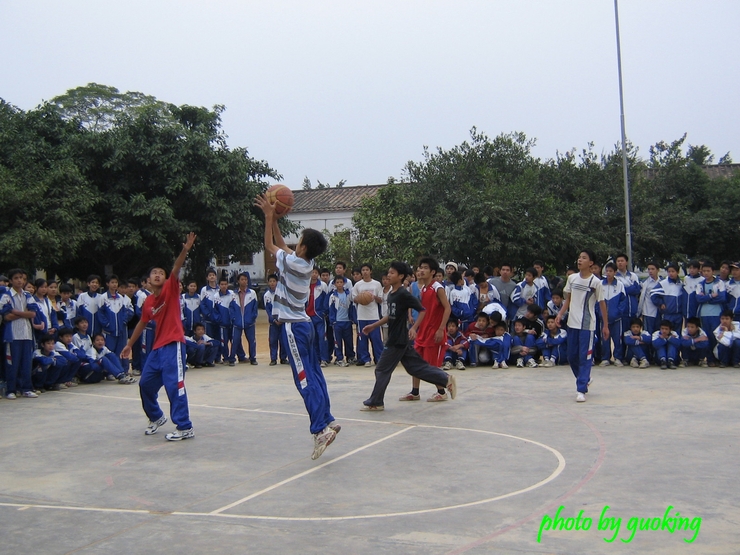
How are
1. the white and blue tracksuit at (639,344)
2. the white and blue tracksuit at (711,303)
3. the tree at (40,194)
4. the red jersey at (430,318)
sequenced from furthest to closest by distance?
the tree at (40,194) → the white and blue tracksuit at (639,344) → the white and blue tracksuit at (711,303) → the red jersey at (430,318)

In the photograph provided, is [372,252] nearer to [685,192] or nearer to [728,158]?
[685,192]

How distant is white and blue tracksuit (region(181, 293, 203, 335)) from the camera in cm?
1435

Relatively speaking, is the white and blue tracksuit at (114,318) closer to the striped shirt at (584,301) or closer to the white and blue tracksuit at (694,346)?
the striped shirt at (584,301)

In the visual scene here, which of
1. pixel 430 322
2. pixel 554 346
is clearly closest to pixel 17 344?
pixel 430 322

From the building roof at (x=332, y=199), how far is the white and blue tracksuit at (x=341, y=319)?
23.4 metres

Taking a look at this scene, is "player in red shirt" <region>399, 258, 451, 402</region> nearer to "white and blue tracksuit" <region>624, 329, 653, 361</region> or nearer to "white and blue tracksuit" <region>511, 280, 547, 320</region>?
"white and blue tracksuit" <region>511, 280, 547, 320</region>

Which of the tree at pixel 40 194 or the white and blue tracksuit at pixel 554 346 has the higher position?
the tree at pixel 40 194

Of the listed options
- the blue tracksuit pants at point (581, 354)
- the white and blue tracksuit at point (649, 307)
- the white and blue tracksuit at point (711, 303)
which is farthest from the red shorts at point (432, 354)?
the white and blue tracksuit at point (711, 303)

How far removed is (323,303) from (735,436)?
845 cm

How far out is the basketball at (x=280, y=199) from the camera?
23.4ft

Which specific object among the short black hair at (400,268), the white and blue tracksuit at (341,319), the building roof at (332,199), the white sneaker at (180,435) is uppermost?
the building roof at (332,199)

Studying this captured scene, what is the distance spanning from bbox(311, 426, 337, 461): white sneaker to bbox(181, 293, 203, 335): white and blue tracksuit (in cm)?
819

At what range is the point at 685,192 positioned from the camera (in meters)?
30.7

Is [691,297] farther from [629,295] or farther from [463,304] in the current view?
[463,304]
